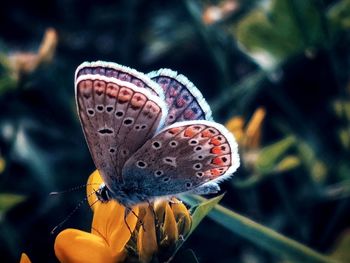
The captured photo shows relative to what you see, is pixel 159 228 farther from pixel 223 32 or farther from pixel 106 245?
pixel 223 32

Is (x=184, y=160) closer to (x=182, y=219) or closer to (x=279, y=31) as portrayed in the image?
(x=182, y=219)

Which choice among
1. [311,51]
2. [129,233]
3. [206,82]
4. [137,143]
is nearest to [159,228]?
[129,233]

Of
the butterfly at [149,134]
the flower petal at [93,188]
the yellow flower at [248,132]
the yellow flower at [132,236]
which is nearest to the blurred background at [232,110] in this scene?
the yellow flower at [248,132]

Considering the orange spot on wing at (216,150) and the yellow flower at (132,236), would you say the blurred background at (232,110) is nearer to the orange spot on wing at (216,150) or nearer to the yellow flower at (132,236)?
the orange spot on wing at (216,150)

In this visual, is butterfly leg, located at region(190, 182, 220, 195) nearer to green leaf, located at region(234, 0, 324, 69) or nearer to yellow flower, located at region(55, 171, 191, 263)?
yellow flower, located at region(55, 171, 191, 263)

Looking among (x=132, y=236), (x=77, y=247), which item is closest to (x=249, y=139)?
(x=132, y=236)
